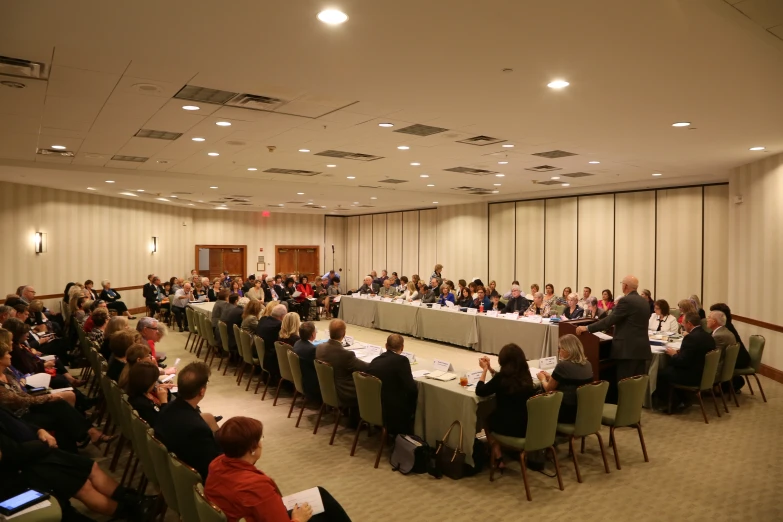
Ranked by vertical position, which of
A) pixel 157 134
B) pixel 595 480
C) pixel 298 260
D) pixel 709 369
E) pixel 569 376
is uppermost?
pixel 157 134

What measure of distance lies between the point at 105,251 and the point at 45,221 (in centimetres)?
233

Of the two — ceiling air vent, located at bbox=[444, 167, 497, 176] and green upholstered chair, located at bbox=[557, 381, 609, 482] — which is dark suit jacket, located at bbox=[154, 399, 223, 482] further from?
ceiling air vent, located at bbox=[444, 167, 497, 176]

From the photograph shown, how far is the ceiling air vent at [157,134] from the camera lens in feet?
21.8

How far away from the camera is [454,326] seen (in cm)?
1056

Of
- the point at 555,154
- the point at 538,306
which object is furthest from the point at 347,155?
the point at 538,306

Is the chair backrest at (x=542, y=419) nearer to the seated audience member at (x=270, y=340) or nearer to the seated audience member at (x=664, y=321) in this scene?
the seated audience member at (x=270, y=340)

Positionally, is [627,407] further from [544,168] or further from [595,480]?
[544,168]

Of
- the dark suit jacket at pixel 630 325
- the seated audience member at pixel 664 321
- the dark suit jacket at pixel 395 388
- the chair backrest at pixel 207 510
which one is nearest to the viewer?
the chair backrest at pixel 207 510

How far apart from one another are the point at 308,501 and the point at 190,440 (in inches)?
33.9

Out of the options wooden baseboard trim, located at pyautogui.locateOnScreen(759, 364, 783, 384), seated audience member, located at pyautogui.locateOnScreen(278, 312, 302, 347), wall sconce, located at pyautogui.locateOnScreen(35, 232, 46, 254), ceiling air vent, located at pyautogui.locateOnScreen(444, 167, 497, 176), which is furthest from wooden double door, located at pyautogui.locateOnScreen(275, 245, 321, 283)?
wooden baseboard trim, located at pyautogui.locateOnScreen(759, 364, 783, 384)

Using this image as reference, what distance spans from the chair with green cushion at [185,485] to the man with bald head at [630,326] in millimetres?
4612

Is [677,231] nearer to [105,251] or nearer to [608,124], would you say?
[608,124]

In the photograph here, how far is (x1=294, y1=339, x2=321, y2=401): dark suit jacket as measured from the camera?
5984 mm

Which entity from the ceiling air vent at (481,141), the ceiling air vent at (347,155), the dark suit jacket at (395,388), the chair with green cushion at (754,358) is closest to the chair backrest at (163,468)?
the dark suit jacket at (395,388)
